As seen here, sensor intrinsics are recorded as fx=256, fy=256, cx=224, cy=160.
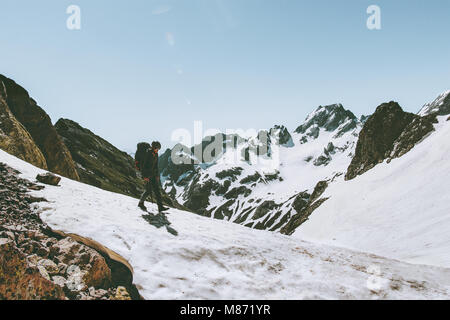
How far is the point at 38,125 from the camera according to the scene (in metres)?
33.8

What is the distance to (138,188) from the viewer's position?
3187 inches

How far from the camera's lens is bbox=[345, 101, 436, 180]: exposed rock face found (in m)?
55.0

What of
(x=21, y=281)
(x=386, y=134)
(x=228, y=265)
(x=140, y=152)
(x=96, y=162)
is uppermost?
(x=386, y=134)

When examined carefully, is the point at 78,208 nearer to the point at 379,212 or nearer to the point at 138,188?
the point at 379,212

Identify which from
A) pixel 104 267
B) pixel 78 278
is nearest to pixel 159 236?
pixel 104 267

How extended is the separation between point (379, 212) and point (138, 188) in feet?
230

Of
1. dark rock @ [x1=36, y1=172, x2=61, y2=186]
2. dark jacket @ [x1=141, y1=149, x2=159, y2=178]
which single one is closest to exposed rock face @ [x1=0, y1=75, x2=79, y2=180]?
dark rock @ [x1=36, y1=172, x2=61, y2=186]

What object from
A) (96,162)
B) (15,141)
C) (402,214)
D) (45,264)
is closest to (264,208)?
(96,162)

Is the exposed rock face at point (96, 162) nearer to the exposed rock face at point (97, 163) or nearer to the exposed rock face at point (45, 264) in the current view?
the exposed rock face at point (97, 163)

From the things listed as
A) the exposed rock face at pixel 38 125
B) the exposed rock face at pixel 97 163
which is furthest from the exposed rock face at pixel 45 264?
the exposed rock face at pixel 97 163

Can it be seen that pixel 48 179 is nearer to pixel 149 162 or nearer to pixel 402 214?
pixel 149 162

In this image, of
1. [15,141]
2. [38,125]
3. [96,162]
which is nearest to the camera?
[15,141]

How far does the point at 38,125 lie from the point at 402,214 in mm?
42733

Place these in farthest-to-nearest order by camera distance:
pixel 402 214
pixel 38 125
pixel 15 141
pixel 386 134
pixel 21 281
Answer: pixel 386 134, pixel 38 125, pixel 402 214, pixel 15 141, pixel 21 281
